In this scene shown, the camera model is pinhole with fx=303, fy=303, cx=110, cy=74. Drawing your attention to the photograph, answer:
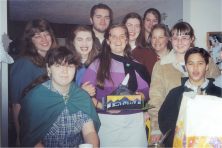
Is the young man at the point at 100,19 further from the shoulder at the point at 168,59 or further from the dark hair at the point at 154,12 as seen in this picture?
the shoulder at the point at 168,59

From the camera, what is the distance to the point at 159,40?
1.31 m

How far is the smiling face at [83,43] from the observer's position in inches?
48.6

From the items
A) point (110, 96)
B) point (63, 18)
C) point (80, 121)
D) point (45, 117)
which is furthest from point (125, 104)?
point (63, 18)

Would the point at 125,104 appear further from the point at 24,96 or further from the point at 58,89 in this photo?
the point at 24,96

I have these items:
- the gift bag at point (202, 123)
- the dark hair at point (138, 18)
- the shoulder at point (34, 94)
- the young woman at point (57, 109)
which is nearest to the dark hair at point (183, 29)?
the dark hair at point (138, 18)

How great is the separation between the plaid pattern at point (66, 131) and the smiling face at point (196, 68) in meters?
0.47

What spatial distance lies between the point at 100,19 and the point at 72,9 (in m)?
0.12

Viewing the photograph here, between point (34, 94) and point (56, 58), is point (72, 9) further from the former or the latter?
point (34, 94)

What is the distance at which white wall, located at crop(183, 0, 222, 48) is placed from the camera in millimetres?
1322

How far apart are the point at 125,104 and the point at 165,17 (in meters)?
0.41

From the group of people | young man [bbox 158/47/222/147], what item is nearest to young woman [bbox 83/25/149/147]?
the group of people

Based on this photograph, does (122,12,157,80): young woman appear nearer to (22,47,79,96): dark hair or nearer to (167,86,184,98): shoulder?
(167,86,184,98): shoulder

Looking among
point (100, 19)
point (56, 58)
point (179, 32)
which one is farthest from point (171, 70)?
point (56, 58)

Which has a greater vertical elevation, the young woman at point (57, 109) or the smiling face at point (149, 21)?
the smiling face at point (149, 21)
